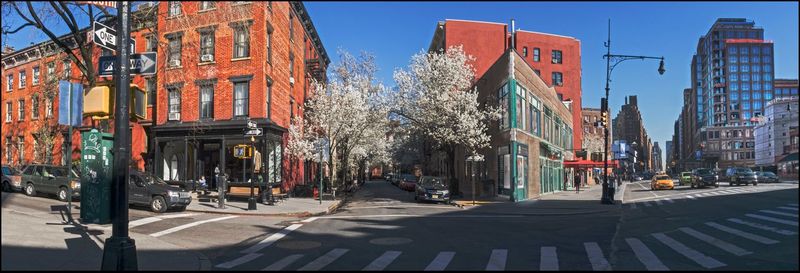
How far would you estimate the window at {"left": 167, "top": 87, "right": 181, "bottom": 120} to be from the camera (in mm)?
28328

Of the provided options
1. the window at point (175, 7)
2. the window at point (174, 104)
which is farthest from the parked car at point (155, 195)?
the window at point (174, 104)

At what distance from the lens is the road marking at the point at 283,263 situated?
8.73 meters

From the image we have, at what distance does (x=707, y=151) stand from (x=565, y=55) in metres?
84.0

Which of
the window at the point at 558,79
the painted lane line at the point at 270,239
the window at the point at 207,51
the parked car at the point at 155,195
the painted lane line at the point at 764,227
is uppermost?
the window at the point at 558,79

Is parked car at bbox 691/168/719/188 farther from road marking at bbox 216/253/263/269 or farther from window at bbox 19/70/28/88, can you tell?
window at bbox 19/70/28/88

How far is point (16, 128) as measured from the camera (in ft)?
66.3

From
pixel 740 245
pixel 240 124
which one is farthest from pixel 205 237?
pixel 240 124

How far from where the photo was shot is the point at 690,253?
392 inches

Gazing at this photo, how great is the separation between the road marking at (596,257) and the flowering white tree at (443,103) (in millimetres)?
18087

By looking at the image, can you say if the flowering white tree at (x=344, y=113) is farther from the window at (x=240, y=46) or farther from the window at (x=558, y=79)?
the window at (x=558, y=79)

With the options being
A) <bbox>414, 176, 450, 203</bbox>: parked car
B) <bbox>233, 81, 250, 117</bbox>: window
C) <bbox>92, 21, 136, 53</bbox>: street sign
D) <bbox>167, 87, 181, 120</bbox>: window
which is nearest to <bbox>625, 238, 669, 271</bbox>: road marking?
<bbox>92, 21, 136, 53</bbox>: street sign

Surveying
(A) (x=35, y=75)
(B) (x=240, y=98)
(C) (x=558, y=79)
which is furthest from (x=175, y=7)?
(C) (x=558, y=79)

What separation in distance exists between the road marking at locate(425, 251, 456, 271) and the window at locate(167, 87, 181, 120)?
22.7 metres

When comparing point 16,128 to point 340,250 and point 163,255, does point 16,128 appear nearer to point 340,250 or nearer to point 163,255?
point 163,255
